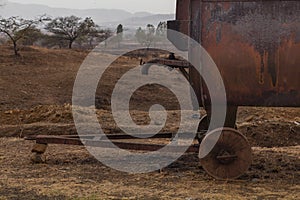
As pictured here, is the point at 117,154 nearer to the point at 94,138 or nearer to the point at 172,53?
the point at 94,138

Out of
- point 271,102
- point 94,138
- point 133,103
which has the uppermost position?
point 271,102

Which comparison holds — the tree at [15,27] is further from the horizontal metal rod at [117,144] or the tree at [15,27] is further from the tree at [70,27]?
the horizontal metal rod at [117,144]

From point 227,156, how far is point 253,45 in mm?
1314

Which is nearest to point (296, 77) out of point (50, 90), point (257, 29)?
point (257, 29)

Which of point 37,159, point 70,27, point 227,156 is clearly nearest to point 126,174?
point 227,156

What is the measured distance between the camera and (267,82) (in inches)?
240

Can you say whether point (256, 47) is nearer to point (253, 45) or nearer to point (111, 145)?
point (253, 45)

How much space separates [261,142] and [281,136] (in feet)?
1.63

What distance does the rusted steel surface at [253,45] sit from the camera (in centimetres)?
596

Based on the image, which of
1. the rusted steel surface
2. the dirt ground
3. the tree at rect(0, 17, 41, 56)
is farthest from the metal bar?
the tree at rect(0, 17, 41, 56)

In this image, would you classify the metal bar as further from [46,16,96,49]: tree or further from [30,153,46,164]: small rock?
[46,16,96,49]: tree

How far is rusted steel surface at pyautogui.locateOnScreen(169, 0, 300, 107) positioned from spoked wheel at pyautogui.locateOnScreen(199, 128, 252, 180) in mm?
452

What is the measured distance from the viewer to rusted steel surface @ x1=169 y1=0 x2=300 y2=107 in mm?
5961

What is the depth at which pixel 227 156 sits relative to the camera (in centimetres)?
614
